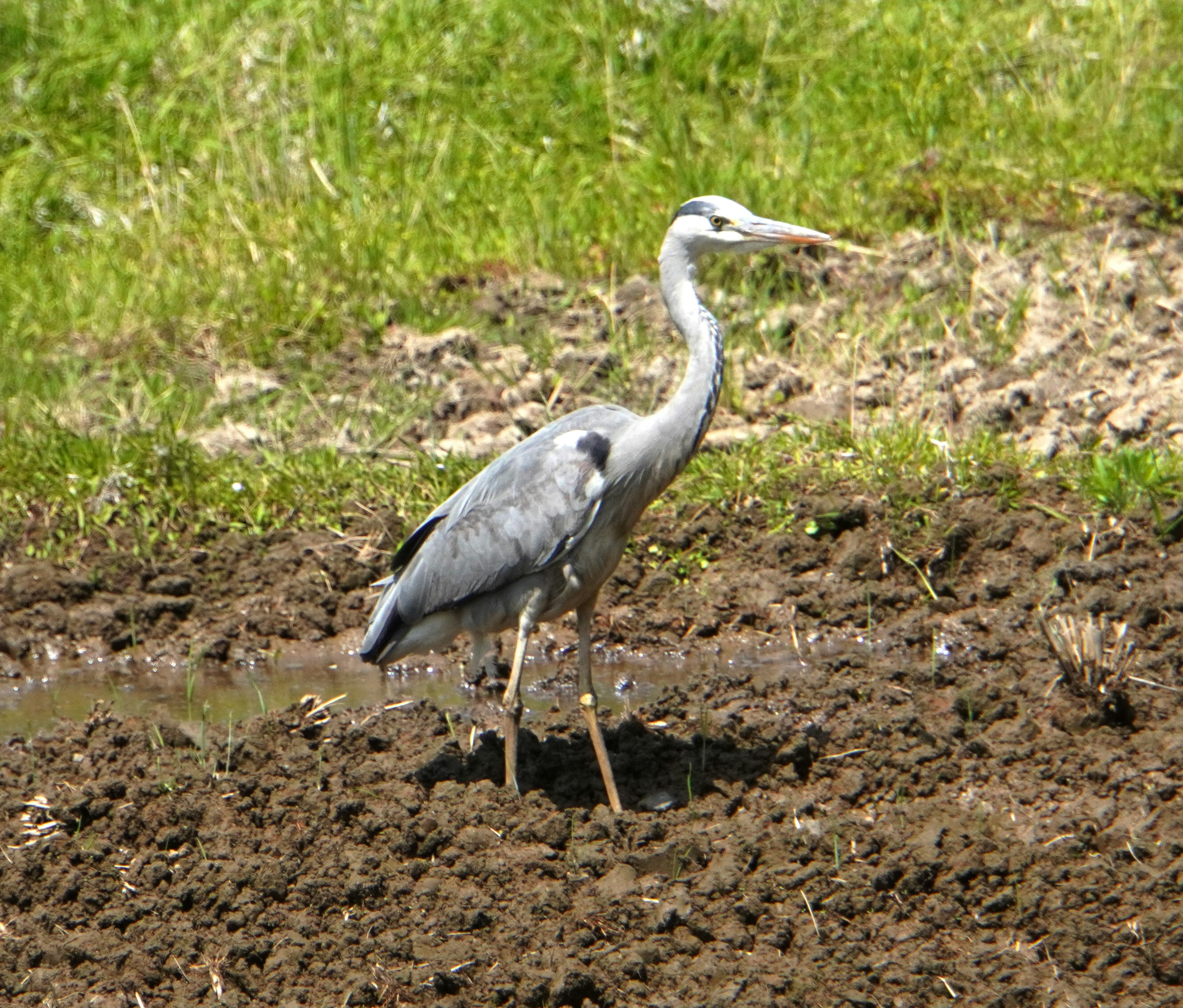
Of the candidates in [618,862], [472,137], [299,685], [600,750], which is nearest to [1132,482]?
[600,750]

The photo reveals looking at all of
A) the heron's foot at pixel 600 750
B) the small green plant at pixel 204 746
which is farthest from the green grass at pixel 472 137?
the heron's foot at pixel 600 750

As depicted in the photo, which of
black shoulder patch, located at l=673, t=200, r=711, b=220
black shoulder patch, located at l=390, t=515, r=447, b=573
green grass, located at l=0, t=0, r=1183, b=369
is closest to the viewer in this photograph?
black shoulder patch, located at l=673, t=200, r=711, b=220

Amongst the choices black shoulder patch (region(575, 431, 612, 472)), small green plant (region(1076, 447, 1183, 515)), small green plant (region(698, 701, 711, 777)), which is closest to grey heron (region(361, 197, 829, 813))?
black shoulder patch (region(575, 431, 612, 472))

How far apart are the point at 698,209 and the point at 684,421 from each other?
2.31ft

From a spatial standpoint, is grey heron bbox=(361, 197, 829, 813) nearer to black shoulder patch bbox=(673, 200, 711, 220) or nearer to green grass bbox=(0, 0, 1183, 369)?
black shoulder patch bbox=(673, 200, 711, 220)

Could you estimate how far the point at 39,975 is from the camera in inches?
152

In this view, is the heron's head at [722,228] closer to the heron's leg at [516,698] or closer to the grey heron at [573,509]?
the grey heron at [573,509]

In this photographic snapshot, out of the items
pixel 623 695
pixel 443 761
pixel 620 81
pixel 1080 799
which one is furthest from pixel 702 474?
pixel 620 81

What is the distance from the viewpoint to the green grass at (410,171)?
276 inches

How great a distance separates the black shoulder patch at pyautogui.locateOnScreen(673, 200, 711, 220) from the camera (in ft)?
16.4

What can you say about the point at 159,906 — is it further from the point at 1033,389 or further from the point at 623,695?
the point at 1033,389

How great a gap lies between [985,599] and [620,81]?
16.8 feet

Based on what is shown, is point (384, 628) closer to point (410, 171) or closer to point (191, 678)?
point (191, 678)

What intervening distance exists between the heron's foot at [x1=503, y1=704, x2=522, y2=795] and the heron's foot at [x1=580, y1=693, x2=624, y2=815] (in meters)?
0.19
